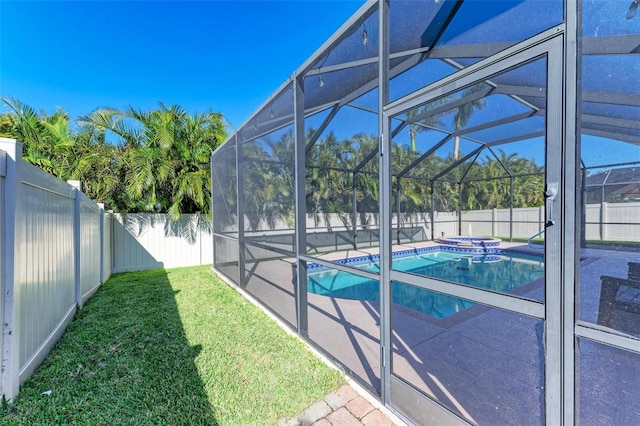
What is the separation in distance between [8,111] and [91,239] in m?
4.85

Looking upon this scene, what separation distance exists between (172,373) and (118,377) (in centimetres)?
43

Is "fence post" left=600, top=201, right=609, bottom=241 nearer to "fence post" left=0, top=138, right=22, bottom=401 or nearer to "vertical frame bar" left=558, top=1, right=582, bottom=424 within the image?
"vertical frame bar" left=558, top=1, right=582, bottom=424

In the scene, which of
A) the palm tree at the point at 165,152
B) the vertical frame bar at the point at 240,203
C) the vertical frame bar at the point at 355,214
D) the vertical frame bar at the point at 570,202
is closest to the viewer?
the vertical frame bar at the point at 570,202

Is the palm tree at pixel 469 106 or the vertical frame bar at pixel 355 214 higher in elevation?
the palm tree at pixel 469 106

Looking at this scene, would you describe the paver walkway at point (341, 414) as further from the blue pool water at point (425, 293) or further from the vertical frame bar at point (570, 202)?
the vertical frame bar at point (570, 202)

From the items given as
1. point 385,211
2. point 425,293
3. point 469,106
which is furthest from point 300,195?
point 469,106

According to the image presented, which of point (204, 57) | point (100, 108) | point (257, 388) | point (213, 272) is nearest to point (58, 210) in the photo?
point (257, 388)

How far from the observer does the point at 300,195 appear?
10.5 feet

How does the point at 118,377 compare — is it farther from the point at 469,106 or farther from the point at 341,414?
the point at 469,106

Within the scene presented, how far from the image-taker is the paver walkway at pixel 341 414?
1.88m

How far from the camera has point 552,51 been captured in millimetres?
1201

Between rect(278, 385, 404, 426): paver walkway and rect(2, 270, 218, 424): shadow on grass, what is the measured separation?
2.09 ft

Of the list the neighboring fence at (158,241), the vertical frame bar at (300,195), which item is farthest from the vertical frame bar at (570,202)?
the neighboring fence at (158,241)

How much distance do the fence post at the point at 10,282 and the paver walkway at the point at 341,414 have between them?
198 centimetres
